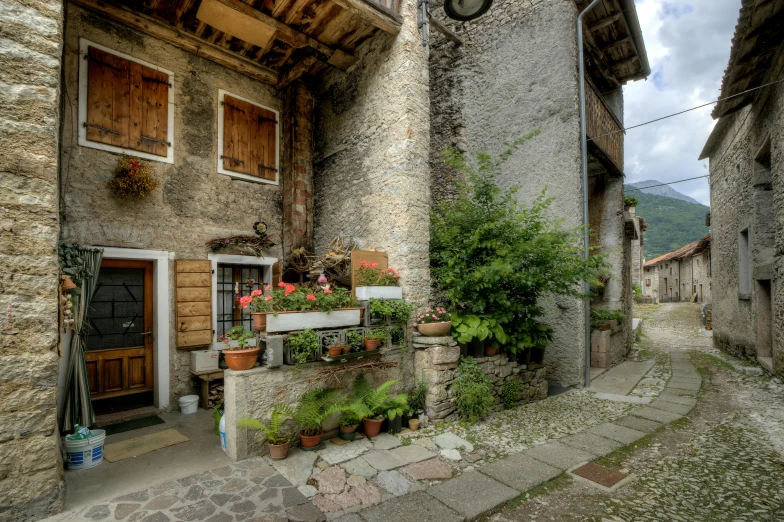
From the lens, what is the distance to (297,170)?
21.2 ft

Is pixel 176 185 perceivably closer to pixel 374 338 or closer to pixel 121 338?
pixel 121 338

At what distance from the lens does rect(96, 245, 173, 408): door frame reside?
16.6 ft

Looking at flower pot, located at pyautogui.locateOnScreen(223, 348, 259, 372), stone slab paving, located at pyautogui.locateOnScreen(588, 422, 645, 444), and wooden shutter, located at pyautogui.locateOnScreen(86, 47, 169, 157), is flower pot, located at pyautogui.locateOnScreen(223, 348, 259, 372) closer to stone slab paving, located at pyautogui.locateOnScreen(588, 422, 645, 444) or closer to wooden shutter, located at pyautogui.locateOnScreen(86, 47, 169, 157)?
wooden shutter, located at pyautogui.locateOnScreen(86, 47, 169, 157)

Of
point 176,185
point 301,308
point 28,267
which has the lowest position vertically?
point 301,308

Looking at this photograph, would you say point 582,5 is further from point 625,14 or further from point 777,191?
point 777,191

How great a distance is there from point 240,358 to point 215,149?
11.7 ft

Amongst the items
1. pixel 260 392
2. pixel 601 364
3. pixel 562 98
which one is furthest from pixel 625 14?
pixel 260 392

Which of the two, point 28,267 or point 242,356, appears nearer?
point 28,267

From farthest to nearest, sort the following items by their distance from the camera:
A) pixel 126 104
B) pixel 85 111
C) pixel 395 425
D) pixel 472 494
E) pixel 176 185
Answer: pixel 176 185 → pixel 126 104 → pixel 85 111 → pixel 395 425 → pixel 472 494

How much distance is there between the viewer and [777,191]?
249 inches

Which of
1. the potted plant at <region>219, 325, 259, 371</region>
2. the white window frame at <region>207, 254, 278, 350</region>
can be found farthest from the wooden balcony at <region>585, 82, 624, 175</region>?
the potted plant at <region>219, 325, 259, 371</region>

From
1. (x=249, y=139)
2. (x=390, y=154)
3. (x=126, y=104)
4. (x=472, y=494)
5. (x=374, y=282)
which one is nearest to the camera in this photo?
(x=472, y=494)

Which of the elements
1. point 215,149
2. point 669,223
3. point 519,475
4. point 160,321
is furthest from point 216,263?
point 669,223

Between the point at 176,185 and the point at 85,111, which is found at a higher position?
the point at 85,111
